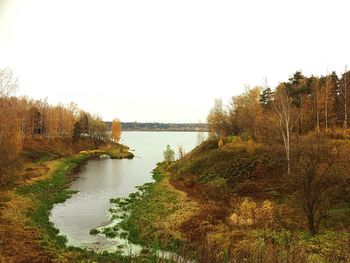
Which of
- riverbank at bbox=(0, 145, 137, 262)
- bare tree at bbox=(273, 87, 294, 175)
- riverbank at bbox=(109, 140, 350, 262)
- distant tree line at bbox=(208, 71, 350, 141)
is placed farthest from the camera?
distant tree line at bbox=(208, 71, 350, 141)

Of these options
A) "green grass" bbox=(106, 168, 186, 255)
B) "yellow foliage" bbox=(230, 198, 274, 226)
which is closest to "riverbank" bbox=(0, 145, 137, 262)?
"green grass" bbox=(106, 168, 186, 255)

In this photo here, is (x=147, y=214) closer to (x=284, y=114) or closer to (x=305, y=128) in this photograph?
(x=284, y=114)

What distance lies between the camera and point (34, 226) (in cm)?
2300

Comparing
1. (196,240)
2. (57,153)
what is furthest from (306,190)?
(57,153)

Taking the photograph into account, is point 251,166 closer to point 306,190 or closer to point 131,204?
point 131,204

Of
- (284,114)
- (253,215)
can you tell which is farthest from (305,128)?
(253,215)

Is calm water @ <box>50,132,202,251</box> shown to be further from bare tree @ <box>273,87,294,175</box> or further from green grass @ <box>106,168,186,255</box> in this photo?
bare tree @ <box>273,87,294,175</box>

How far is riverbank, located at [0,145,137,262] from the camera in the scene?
17.4 meters

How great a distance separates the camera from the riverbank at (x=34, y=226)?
57.0 feet

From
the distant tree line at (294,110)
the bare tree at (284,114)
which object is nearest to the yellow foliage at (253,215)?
the bare tree at (284,114)

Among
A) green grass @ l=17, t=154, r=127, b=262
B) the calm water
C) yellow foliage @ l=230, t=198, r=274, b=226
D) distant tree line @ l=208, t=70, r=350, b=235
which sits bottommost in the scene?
the calm water

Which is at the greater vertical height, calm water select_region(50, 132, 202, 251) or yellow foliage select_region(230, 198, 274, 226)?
yellow foliage select_region(230, 198, 274, 226)

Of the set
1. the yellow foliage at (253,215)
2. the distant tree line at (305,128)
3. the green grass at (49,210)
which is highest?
the distant tree line at (305,128)

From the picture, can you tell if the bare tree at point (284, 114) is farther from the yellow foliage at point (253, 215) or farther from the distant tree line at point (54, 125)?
the distant tree line at point (54, 125)
